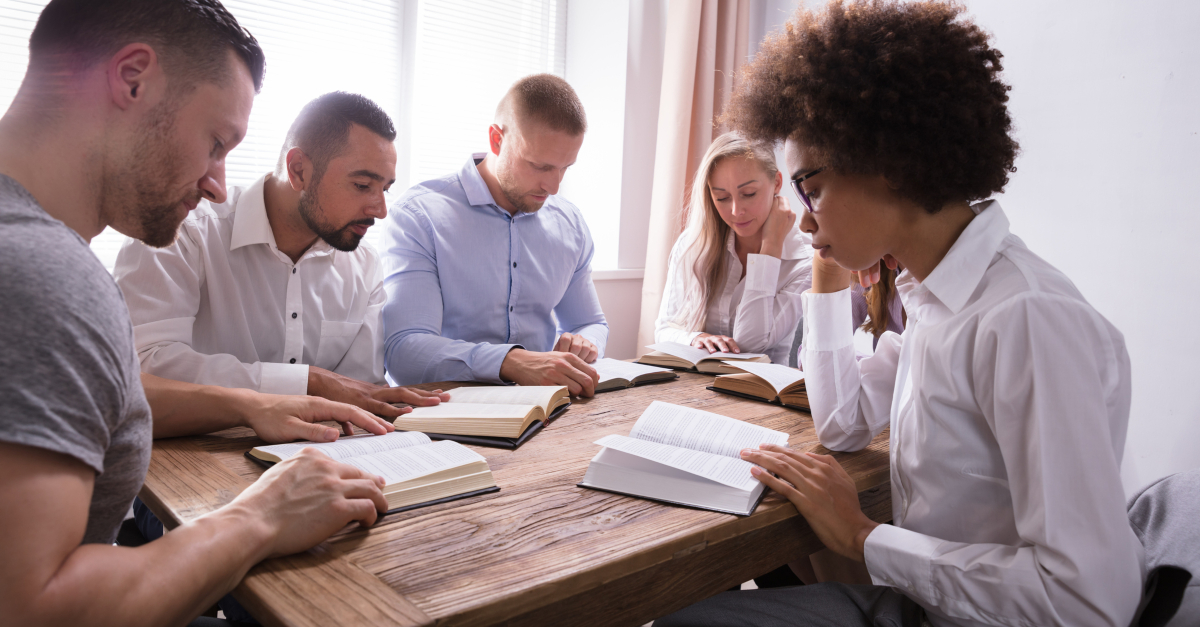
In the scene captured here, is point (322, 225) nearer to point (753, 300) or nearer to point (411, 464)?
point (411, 464)

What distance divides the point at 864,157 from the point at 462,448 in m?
0.78

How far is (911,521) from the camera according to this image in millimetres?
1110

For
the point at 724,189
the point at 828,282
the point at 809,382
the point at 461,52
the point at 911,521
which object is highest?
the point at 461,52

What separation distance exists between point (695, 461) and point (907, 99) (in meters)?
0.64

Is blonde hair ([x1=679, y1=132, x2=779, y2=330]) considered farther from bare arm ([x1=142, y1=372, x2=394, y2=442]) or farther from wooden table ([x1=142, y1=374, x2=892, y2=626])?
bare arm ([x1=142, y1=372, x2=394, y2=442])

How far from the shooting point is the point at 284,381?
150 centimetres

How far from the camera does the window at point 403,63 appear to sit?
2922 mm

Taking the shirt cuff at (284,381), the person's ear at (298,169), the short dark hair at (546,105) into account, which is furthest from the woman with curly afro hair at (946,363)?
the person's ear at (298,169)

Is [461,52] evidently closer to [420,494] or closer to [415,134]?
[415,134]

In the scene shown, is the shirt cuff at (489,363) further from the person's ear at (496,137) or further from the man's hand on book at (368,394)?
the person's ear at (496,137)

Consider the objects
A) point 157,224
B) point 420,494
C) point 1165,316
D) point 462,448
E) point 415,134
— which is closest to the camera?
point 157,224

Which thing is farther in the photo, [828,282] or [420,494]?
[828,282]

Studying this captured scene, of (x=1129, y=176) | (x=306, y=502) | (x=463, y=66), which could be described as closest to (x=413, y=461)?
(x=306, y=502)

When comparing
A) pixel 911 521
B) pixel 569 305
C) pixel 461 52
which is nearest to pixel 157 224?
pixel 911 521
